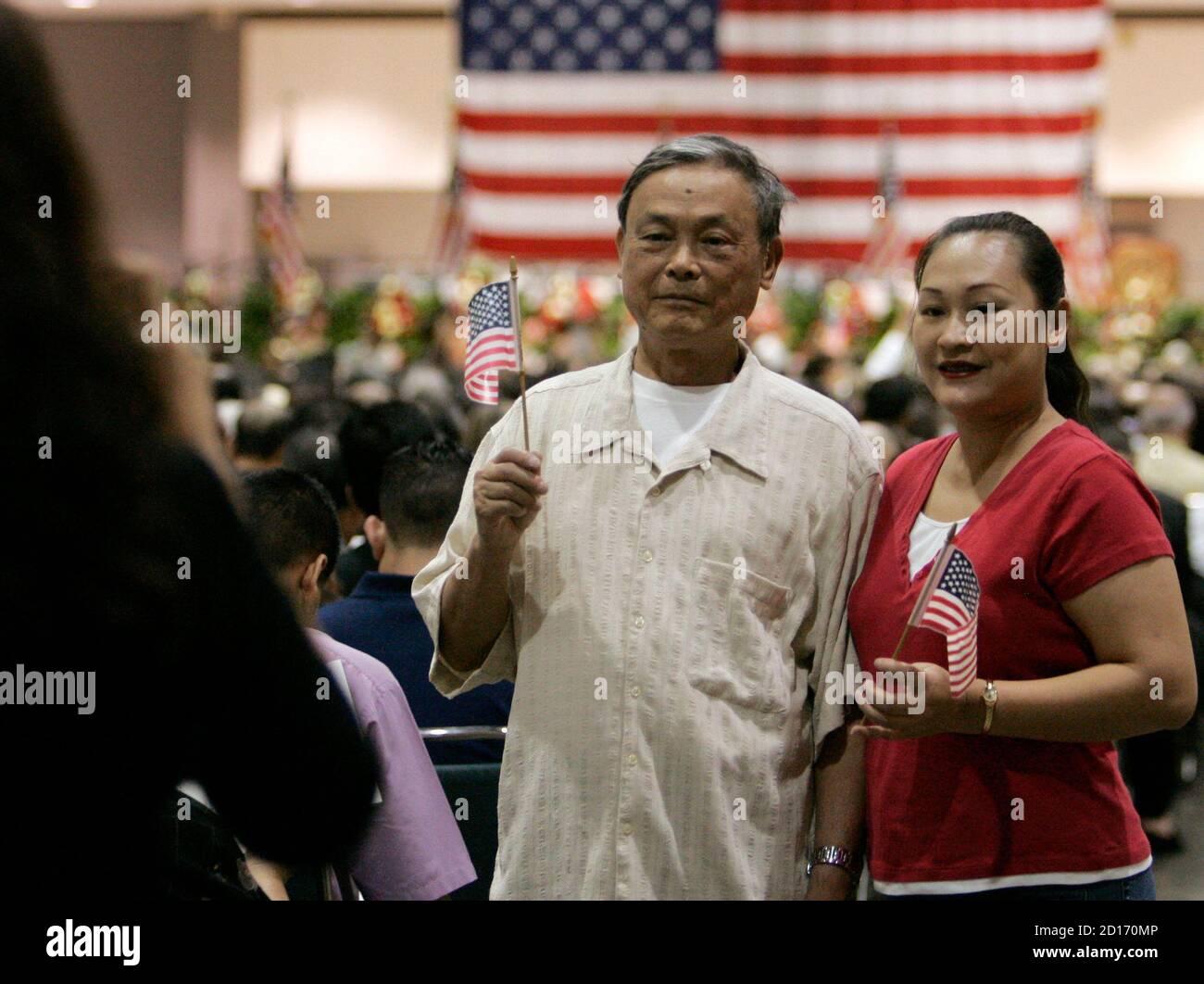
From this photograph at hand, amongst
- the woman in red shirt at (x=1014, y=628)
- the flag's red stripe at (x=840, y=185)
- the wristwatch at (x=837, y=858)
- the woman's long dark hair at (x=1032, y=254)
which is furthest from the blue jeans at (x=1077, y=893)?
the flag's red stripe at (x=840, y=185)

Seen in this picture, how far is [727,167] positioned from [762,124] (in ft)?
45.6

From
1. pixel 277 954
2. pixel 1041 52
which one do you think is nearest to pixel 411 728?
pixel 277 954

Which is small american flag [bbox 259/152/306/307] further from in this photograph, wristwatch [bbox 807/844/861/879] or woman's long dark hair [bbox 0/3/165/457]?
woman's long dark hair [bbox 0/3/165/457]

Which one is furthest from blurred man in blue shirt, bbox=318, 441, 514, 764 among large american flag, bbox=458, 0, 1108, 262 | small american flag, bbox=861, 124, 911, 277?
large american flag, bbox=458, 0, 1108, 262

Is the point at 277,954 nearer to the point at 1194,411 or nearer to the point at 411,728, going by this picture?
the point at 411,728

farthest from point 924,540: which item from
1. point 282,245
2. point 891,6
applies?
point 891,6

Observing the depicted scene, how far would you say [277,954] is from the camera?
2.03m

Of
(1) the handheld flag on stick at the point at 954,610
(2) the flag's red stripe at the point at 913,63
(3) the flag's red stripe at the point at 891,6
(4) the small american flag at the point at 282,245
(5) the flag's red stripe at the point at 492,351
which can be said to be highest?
(3) the flag's red stripe at the point at 891,6

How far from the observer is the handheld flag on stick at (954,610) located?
1834 mm

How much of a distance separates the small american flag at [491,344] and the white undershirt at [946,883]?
2.13ft

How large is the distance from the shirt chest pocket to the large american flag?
12.5 metres

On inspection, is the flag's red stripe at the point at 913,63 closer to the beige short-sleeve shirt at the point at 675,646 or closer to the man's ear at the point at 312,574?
the man's ear at the point at 312,574

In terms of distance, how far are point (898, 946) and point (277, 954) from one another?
2.66 ft

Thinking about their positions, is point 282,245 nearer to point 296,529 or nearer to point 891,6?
point 891,6
